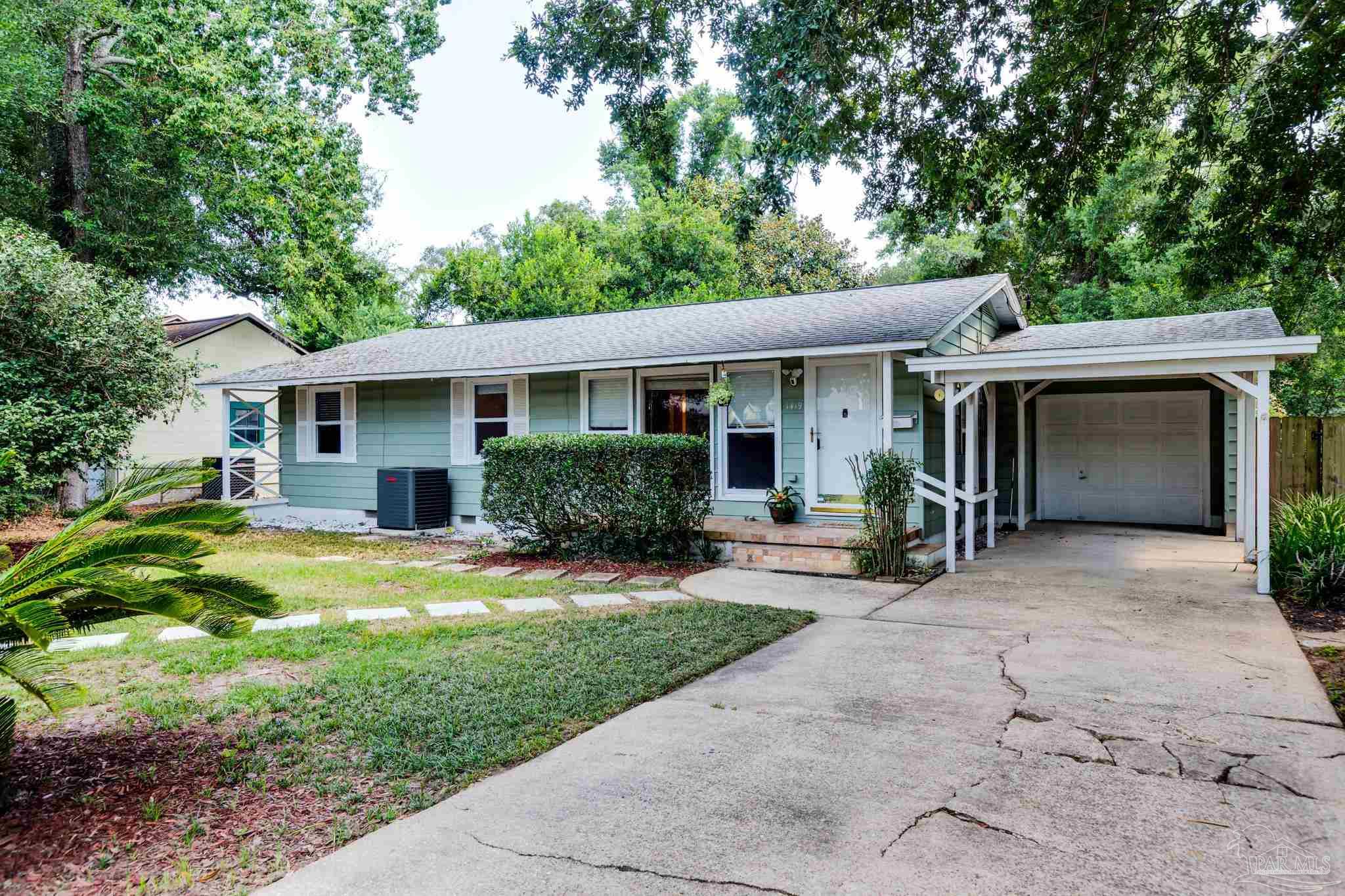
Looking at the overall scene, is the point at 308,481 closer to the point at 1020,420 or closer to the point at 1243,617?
the point at 1020,420

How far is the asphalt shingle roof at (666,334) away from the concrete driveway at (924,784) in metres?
4.25

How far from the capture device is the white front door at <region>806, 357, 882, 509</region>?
356 inches

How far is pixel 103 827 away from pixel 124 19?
534 inches

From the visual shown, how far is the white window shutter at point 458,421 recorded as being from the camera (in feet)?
38.3

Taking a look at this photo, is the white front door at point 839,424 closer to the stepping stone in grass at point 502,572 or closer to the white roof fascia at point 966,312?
the white roof fascia at point 966,312

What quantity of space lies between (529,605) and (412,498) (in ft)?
17.6

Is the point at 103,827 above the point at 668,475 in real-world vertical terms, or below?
below

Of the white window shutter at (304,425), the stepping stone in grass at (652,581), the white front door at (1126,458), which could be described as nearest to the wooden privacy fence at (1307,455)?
the white front door at (1126,458)

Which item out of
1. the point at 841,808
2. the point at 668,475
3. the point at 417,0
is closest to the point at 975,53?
the point at 668,475

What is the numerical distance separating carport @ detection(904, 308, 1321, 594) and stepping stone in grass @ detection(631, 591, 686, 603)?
312 cm

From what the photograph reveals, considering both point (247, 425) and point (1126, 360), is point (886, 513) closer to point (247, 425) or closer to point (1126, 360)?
point (1126, 360)

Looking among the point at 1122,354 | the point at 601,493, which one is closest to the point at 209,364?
the point at 601,493

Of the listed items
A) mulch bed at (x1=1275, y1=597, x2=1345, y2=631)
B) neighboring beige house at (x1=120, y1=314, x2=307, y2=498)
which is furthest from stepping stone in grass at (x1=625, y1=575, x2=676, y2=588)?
neighboring beige house at (x1=120, y1=314, x2=307, y2=498)

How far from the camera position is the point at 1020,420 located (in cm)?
1127
